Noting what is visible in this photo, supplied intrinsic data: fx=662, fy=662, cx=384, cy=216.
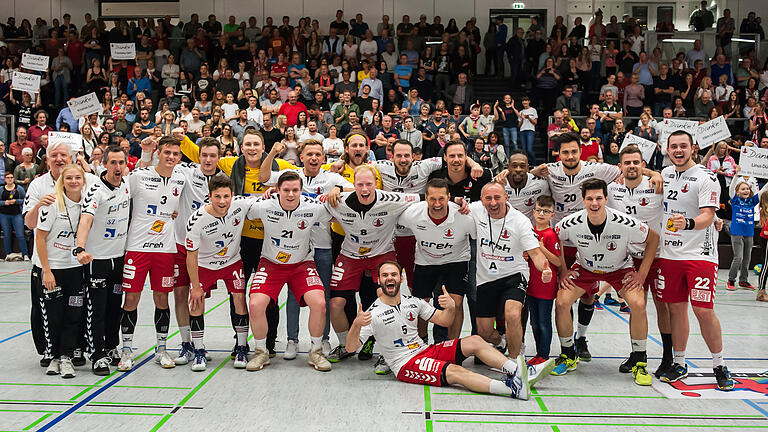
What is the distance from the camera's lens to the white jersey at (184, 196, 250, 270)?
6953 millimetres

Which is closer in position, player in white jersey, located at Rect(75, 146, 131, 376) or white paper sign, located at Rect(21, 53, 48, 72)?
player in white jersey, located at Rect(75, 146, 131, 376)

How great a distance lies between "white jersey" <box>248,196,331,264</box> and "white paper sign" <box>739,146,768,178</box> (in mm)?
9765

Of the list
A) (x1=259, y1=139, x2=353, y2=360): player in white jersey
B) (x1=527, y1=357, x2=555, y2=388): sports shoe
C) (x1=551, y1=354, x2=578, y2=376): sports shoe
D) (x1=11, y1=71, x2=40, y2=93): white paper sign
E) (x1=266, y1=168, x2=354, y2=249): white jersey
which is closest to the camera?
(x1=527, y1=357, x2=555, y2=388): sports shoe

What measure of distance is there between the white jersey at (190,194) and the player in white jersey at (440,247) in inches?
92.5

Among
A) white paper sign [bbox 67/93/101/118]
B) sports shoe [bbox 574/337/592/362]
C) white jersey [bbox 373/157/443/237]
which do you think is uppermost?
white paper sign [bbox 67/93/101/118]

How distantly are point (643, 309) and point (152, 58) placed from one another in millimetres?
19230

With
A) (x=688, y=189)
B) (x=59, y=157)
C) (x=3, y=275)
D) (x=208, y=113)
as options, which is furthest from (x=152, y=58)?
(x=688, y=189)

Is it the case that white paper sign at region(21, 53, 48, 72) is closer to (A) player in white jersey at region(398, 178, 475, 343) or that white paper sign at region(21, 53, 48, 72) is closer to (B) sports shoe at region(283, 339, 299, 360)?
(B) sports shoe at region(283, 339, 299, 360)

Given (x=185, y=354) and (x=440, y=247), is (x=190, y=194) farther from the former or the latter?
(x=440, y=247)

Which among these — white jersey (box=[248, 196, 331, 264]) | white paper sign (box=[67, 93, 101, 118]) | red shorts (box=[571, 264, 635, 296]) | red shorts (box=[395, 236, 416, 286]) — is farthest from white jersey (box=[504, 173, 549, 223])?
white paper sign (box=[67, 93, 101, 118])

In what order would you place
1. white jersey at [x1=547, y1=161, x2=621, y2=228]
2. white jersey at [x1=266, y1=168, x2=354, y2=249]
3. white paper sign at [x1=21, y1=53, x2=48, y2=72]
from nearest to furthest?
1. white jersey at [x1=266, y1=168, x2=354, y2=249]
2. white jersey at [x1=547, y1=161, x2=621, y2=228]
3. white paper sign at [x1=21, y1=53, x2=48, y2=72]

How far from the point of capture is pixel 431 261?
729 centimetres

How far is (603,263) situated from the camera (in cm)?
698

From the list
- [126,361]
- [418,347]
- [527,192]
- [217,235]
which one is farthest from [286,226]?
[527,192]
